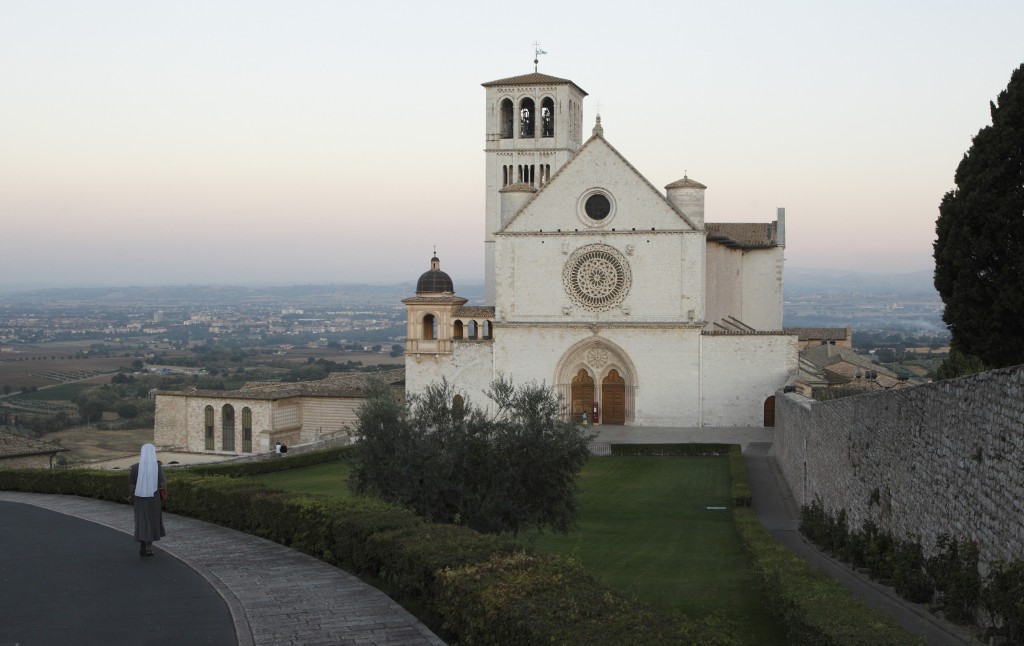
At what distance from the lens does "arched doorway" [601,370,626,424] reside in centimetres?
5144

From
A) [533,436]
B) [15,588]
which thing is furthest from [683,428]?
[15,588]

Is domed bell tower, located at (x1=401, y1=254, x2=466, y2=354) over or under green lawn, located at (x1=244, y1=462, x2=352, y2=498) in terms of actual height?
over

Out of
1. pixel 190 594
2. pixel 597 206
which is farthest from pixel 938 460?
pixel 597 206

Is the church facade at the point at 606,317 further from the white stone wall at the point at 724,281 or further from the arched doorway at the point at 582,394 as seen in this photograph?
the white stone wall at the point at 724,281

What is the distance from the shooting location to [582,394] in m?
52.0

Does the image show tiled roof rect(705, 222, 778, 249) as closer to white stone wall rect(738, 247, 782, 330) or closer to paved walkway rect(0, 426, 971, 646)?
white stone wall rect(738, 247, 782, 330)

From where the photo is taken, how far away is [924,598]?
44.2 feet

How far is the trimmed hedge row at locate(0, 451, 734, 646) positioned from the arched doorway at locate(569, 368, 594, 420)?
33751 millimetres

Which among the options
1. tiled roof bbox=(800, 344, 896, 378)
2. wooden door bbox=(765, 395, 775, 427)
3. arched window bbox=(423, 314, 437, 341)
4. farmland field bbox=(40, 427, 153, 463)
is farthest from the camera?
farmland field bbox=(40, 427, 153, 463)

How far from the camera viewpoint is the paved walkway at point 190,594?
11.2 metres

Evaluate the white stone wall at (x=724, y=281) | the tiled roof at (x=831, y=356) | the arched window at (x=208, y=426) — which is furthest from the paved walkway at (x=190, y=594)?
the tiled roof at (x=831, y=356)

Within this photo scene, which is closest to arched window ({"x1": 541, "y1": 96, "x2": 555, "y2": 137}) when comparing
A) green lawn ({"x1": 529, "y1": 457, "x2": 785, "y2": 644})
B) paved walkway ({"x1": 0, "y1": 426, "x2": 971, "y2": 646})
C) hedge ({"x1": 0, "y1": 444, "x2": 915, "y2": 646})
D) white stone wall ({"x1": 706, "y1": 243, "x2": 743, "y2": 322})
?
white stone wall ({"x1": 706, "y1": 243, "x2": 743, "y2": 322})

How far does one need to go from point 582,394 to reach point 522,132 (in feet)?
52.1

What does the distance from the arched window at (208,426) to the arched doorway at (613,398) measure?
59.6 ft
